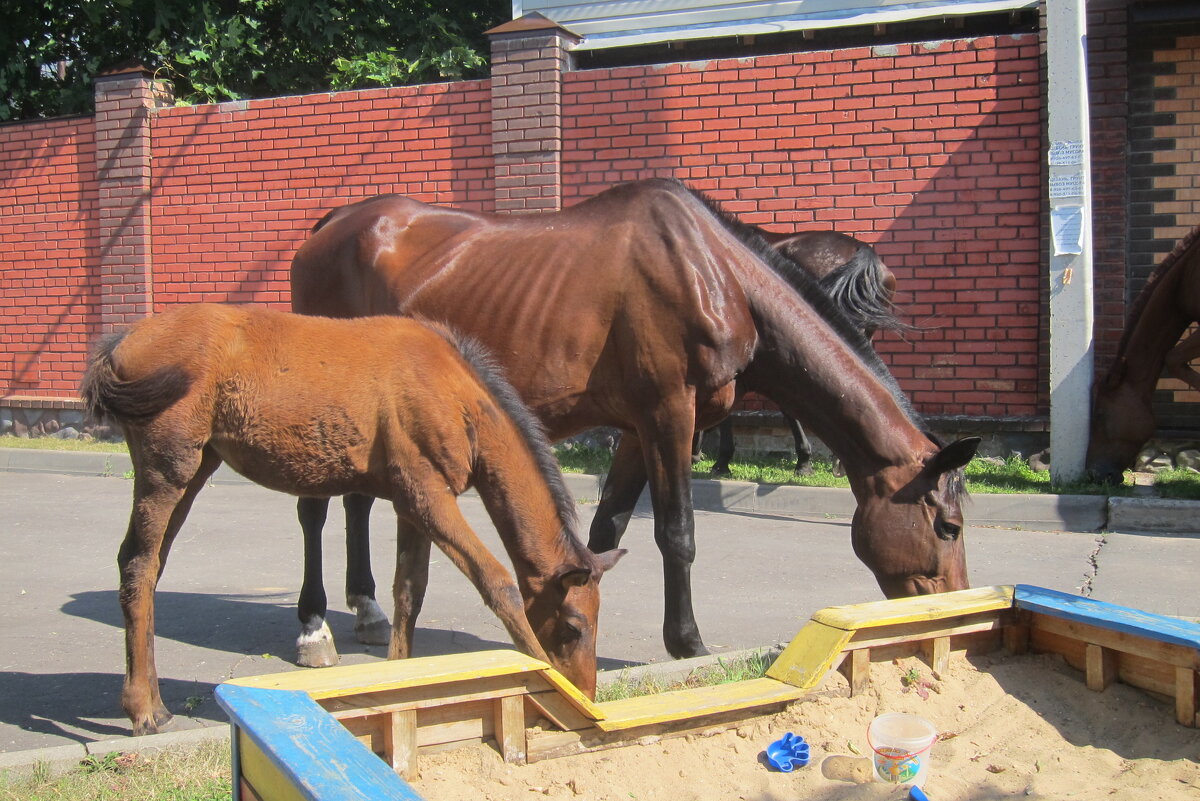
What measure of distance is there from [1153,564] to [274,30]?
1293cm

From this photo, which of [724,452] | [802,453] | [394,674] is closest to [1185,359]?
[802,453]

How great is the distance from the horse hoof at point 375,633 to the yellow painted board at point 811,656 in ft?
7.61

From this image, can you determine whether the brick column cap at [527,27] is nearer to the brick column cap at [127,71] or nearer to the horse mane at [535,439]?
the brick column cap at [127,71]

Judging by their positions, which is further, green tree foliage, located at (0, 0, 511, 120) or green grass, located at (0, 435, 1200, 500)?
green tree foliage, located at (0, 0, 511, 120)

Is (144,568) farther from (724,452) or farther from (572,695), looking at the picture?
(724,452)

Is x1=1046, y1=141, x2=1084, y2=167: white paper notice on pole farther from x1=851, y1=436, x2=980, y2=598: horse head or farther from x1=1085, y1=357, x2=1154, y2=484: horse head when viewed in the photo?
x1=851, y1=436, x2=980, y2=598: horse head

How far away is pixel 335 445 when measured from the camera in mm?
4016

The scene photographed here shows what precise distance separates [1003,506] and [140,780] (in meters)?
6.61

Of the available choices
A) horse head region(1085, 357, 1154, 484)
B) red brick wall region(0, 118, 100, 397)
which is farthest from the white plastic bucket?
red brick wall region(0, 118, 100, 397)

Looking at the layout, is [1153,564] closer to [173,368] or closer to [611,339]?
[611,339]

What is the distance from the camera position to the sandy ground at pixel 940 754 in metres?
3.24

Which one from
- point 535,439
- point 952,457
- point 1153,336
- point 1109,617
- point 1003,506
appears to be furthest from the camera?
point 1153,336

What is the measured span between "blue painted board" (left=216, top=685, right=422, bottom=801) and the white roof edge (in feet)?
31.7

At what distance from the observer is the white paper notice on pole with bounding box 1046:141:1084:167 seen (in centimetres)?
857
